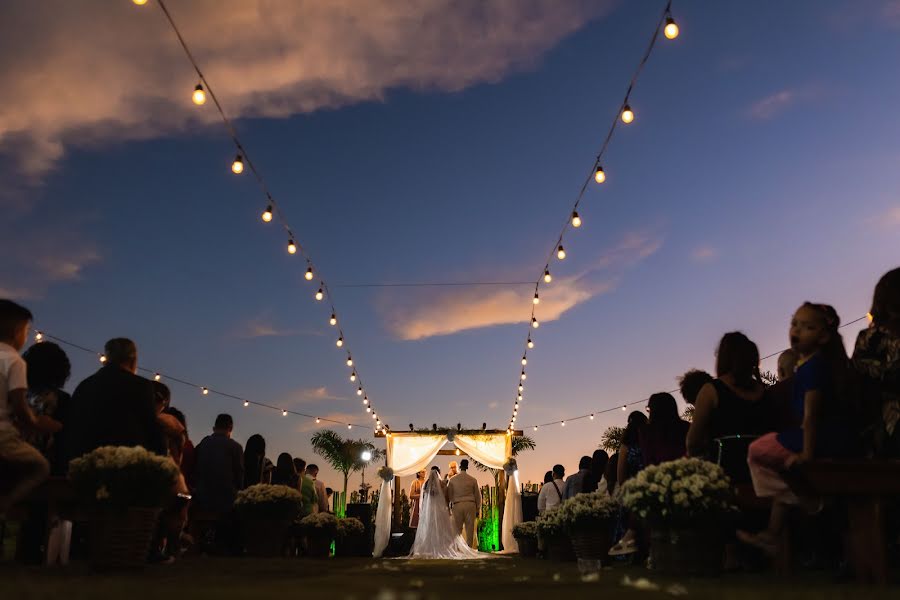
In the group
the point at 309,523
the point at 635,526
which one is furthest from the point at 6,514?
the point at 309,523

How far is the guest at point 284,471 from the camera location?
10.1 metres

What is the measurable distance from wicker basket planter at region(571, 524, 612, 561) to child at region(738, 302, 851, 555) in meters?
2.73

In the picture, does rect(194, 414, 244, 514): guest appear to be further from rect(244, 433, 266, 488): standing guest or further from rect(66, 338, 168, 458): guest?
rect(66, 338, 168, 458): guest

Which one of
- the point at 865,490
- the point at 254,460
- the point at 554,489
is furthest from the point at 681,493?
the point at 554,489

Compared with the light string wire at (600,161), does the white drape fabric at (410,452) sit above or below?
below

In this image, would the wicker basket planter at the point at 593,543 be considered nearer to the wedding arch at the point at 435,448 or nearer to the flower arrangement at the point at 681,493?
the flower arrangement at the point at 681,493

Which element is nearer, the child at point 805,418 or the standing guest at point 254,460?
the child at point 805,418

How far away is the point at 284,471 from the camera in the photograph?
10.2 meters

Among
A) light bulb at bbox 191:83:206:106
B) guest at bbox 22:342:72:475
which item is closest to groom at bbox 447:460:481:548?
light bulb at bbox 191:83:206:106

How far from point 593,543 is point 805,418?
11.2 ft

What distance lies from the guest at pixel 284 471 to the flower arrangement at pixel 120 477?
19.7 feet

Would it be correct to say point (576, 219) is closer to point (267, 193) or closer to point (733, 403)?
point (267, 193)

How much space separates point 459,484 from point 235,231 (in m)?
8.71

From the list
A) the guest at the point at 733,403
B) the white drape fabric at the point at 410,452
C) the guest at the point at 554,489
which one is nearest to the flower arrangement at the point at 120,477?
the guest at the point at 733,403
